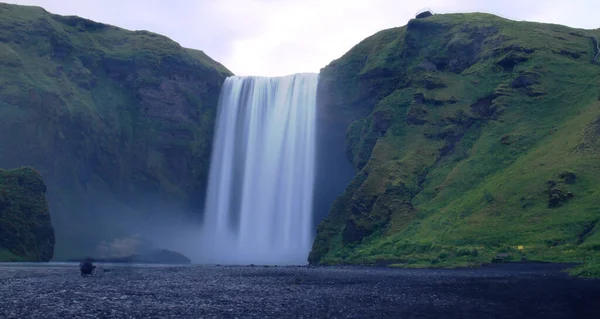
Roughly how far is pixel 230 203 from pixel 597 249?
237ft

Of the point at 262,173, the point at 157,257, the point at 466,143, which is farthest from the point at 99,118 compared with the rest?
the point at 466,143

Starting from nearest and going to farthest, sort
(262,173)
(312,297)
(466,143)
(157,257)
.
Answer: (312,297), (466,143), (157,257), (262,173)

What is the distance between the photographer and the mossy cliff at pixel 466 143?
226 ft

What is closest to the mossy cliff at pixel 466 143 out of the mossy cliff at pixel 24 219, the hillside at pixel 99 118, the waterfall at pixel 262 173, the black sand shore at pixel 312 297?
the waterfall at pixel 262 173

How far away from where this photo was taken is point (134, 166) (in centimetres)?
12106

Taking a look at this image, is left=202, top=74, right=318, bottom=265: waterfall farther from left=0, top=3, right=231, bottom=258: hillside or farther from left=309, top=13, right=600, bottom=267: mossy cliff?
left=309, top=13, right=600, bottom=267: mossy cliff

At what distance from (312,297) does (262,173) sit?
262 ft

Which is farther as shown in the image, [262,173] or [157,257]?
[262,173]

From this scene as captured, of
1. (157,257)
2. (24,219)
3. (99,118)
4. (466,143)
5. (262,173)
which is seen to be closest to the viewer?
(24,219)

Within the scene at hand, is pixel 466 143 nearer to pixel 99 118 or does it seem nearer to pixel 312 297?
pixel 312 297

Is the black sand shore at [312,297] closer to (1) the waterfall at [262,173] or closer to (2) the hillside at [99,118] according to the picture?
(1) the waterfall at [262,173]

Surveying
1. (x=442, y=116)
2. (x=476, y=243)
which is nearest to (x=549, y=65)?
(x=442, y=116)

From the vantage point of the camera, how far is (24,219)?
86.6m

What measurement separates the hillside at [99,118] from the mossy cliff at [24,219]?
48.4 feet
